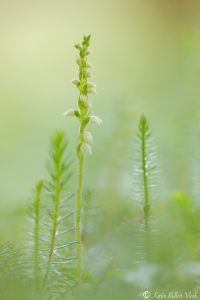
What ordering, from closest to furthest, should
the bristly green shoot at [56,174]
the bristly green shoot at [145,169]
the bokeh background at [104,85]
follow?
the bristly green shoot at [56,174] < the bristly green shoot at [145,169] < the bokeh background at [104,85]

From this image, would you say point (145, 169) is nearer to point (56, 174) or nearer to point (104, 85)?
point (56, 174)

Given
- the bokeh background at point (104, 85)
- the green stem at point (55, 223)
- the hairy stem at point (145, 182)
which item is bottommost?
the green stem at point (55, 223)

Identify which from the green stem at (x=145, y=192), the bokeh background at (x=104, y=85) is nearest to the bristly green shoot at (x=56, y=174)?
the green stem at (x=145, y=192)

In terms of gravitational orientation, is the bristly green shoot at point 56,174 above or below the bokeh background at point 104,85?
below

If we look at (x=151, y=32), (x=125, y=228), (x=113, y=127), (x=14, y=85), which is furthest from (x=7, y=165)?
(x=151, y=32)

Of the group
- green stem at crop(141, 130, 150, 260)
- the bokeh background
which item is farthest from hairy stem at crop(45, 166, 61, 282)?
the bokeh background

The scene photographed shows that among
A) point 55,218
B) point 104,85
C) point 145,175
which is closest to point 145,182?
point 145,175

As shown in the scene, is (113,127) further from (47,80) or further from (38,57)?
(38,57)

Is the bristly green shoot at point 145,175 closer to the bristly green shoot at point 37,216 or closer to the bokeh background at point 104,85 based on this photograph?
the bristly green shoot at point 37,216

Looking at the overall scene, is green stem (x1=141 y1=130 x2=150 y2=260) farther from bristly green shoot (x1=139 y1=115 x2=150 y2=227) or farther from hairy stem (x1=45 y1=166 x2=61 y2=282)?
hairy stem (x1=45 y1=166 x2=61 y2=282)
